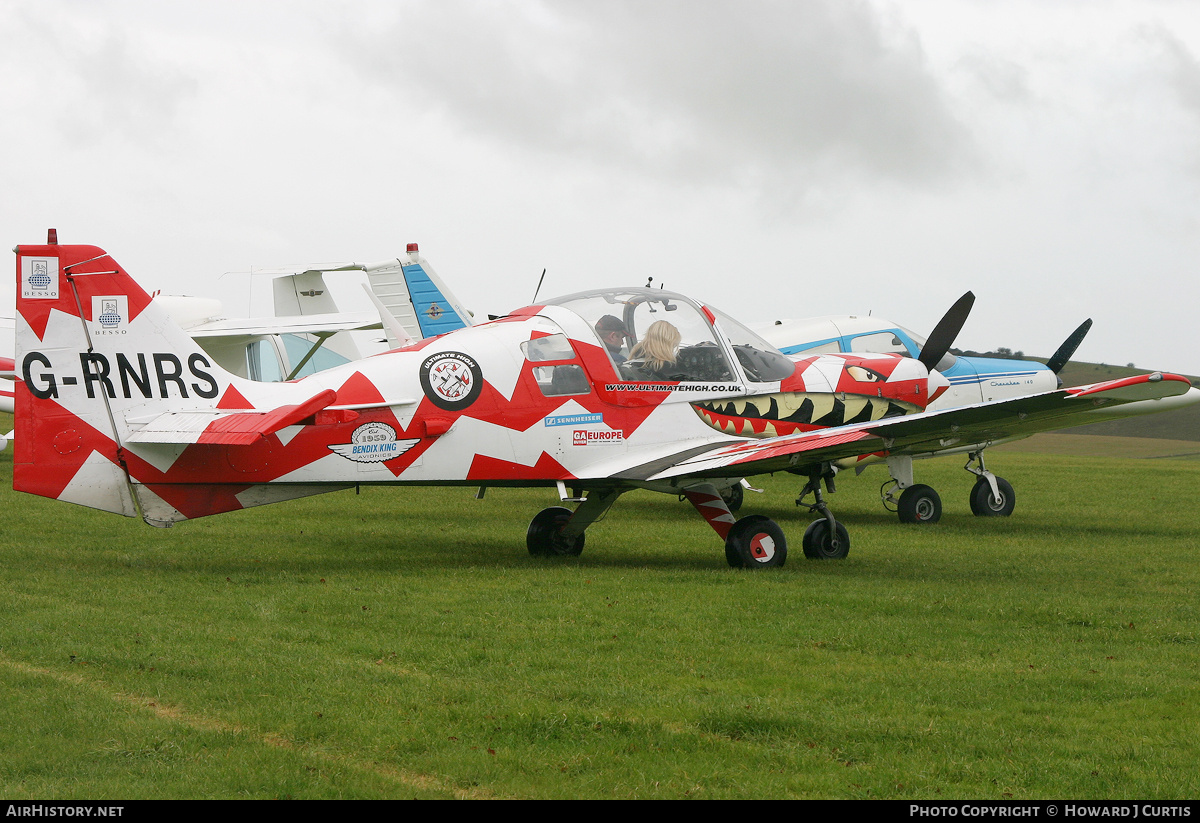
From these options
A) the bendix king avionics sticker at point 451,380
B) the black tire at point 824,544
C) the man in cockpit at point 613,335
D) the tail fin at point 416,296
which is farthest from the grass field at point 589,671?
the tail fin at point 416,296

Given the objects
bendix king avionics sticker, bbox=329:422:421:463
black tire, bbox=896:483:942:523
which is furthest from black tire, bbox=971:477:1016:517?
bendix king avionics sticker, bbox=329:422:421:463

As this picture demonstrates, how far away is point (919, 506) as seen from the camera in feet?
50.6

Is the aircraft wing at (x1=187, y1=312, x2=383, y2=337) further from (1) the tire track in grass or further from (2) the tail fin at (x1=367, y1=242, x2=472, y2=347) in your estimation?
(1) the tire track in grass

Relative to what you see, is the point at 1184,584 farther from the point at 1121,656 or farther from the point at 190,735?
the point at 190,735

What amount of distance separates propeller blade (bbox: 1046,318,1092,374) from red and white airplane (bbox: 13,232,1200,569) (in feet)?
23.6

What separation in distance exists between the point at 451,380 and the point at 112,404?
283 cm


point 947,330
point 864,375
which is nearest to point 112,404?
point 864,375

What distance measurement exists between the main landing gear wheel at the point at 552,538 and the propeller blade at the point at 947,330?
594 cm

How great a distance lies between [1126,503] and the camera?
17.8 m

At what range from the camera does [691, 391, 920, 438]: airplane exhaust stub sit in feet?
35.9

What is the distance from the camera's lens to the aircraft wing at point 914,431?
9031 mm
